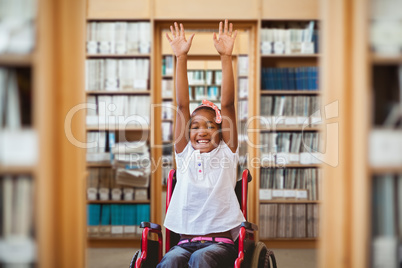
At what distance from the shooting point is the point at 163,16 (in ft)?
10.9

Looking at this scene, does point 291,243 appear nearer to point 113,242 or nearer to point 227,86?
point 113,242

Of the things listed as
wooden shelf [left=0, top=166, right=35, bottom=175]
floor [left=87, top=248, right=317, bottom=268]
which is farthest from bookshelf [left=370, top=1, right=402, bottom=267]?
floor [left=87, top=248, right=317, bottom=268]

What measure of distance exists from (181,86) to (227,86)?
25 cm

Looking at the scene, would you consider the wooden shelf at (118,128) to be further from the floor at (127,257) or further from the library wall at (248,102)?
the floor at (127,257)

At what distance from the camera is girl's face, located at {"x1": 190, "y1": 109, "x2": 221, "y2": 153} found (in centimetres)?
200

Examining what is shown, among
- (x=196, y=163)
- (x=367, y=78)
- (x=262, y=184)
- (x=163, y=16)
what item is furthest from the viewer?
(x=262, y=184)

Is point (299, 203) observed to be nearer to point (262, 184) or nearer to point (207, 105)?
point (262, 184)

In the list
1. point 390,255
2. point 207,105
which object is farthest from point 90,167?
point 390,255

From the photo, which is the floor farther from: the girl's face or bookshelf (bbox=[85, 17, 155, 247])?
the girl's face

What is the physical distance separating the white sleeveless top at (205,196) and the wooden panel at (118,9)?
186 centimetres

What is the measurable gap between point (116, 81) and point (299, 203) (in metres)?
2.11

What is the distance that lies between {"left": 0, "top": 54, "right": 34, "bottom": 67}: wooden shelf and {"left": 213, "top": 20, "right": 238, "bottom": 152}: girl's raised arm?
43.3 inches

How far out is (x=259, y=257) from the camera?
6.10 ft

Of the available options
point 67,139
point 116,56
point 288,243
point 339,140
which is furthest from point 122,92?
point 339,140
